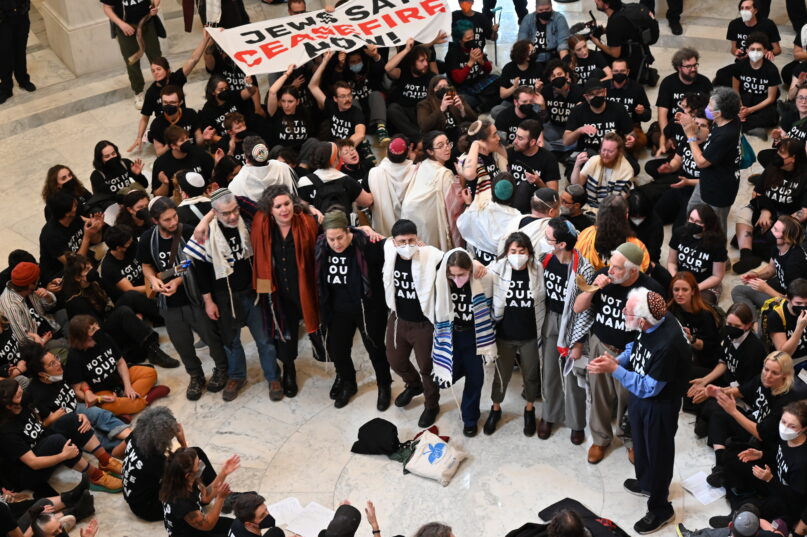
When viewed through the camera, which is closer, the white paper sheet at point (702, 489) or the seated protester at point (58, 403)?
the white paper sheet at point (702, 489)

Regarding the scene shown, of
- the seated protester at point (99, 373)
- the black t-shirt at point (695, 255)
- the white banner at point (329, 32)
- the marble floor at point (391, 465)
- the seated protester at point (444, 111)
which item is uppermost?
the white banner at point (329, 32)

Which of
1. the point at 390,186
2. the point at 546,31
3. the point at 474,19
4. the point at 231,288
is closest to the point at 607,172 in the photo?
the point at 390,186

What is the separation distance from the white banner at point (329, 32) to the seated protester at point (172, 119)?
26.9 inches

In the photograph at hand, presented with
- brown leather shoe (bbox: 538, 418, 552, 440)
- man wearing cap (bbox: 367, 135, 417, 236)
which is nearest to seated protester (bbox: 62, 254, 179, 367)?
man wearing cap (bbox: 367, 135, 417, 236)

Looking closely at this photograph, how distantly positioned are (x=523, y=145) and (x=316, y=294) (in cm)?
217

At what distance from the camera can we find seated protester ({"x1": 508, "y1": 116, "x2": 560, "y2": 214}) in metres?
8.44

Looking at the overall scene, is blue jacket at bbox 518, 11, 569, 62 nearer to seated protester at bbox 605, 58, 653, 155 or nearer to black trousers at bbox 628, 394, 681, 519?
seated protester at bbox 605, 58, 653, 155

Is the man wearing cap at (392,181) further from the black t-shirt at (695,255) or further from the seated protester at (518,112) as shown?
the black t-shirt at (695,255)

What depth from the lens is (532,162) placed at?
857 centimetres

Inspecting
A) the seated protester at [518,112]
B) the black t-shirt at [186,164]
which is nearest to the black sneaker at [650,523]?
the seated protester at [518,112]

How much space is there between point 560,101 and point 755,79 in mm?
2044

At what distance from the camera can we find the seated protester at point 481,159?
8.06 meters

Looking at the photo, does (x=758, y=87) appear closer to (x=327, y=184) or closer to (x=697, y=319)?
(x=697, y=319)

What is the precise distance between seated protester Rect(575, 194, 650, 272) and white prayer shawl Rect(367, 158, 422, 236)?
5.84ft
